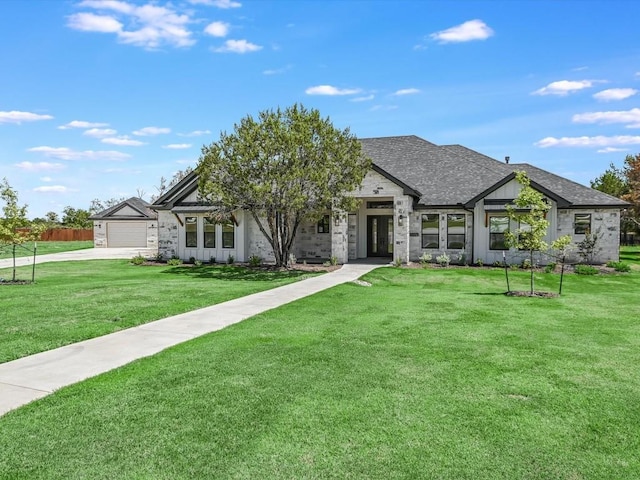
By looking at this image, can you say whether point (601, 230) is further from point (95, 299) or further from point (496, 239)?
point (95, 299)

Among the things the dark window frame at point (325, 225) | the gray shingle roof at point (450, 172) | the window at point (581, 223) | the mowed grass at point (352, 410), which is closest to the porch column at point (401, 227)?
Answer: the gray shingle roof at point (450, 172)

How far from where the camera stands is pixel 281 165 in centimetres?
1805

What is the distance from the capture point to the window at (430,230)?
881 inches

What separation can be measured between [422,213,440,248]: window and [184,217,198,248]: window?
40.4 ft

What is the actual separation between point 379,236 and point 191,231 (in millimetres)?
10510

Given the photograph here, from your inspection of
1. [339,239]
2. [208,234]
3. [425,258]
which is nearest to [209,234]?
[208,234]

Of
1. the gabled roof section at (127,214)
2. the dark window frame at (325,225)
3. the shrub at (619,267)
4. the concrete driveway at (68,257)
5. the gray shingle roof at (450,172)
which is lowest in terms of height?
the concrete driveway at (68,257)

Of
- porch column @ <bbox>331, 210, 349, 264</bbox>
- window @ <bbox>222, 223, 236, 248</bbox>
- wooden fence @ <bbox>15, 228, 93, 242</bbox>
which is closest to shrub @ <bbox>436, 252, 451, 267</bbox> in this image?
porch column @ <bbox>331, 210, 349, 264</bbox>

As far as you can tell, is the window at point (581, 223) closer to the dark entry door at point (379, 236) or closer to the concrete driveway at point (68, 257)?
the dark entry door at point (379, 236)

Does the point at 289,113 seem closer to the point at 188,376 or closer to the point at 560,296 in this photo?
the point at 560,296

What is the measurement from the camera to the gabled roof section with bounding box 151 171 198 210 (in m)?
24.2

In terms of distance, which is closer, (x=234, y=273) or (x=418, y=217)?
(x=234, y=273)

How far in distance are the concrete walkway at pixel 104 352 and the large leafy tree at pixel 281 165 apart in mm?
7320

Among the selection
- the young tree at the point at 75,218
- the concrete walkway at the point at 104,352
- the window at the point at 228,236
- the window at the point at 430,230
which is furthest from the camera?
the young tree at the point at 75,218
